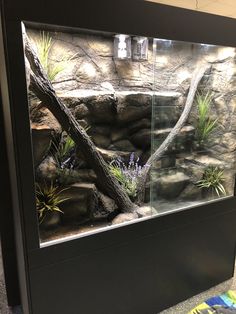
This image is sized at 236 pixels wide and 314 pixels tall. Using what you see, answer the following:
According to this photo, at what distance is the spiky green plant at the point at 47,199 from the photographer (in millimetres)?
1432

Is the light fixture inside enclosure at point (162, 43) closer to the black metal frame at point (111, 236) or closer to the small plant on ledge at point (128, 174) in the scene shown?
the black metal frame at point (111, 236)

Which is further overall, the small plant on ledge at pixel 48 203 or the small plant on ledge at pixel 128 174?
the small plant on ledge at pixel 128 174

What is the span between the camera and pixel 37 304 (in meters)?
1.39

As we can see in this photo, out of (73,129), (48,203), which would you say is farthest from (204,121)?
(48,203)

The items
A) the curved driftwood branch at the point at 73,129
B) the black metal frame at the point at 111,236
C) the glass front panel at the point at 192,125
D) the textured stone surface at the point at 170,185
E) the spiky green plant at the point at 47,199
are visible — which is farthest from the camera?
the textured stone surface at the point at 170,185

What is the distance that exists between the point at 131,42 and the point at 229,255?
6.12ft

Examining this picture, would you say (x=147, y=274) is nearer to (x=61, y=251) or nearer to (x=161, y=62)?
(x=61, y=251)

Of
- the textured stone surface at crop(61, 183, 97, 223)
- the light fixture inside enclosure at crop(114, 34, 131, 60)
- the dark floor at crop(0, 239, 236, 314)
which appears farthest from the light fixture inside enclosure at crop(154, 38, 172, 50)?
the dark floor at crop(0, 239, 236, 314)

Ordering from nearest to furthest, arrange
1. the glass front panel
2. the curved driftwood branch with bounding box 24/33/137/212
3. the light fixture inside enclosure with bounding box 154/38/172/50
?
the curved driftwood branch with bounding box 24/33/137/212
the light fixture inside enclosure with bounding box 154/38/172/50
the glass front panel

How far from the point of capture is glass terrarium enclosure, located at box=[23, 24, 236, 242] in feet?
4.75

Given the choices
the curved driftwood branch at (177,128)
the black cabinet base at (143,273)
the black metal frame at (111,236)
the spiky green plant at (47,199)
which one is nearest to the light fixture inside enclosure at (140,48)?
the black metal frame at (111,236)

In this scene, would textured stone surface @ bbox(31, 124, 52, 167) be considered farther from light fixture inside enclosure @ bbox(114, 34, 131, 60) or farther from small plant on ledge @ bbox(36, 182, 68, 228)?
light fixture inside enclosure @ bbox(114, 34, 131, 60)

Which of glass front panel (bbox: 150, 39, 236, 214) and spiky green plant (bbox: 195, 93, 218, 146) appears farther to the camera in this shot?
spiky green plant (bbox: 195, 93, 218, 146)

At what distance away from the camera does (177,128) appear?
185 cm
